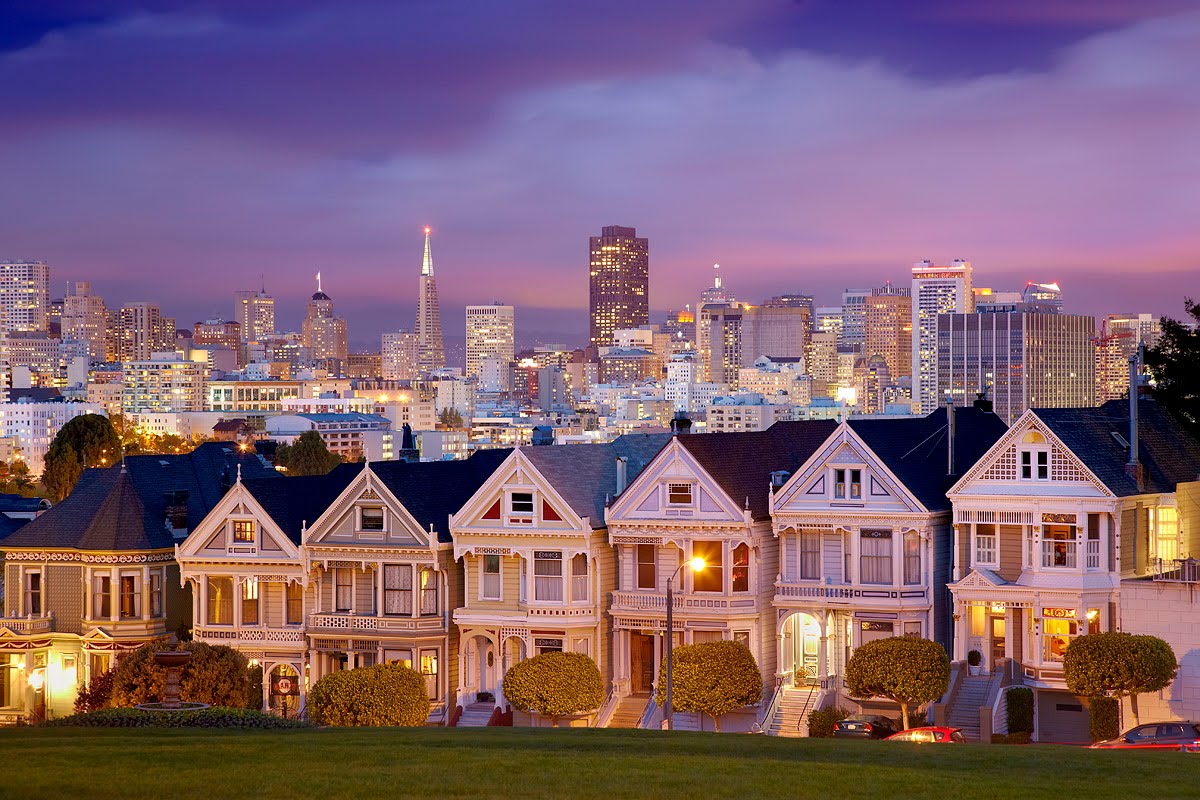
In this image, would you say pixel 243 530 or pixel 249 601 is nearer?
pixel 243 530

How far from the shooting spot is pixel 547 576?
55.2 metres

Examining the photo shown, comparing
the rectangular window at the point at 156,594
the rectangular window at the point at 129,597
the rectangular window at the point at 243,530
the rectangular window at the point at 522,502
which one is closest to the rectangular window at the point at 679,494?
the rectangular window at the point at 522,502

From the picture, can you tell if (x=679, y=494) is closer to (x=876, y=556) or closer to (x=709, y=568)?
(x=709, y=568)

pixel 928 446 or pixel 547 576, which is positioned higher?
pixel 928 446

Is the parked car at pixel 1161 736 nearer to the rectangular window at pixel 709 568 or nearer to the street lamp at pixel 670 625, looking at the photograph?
the street lamp at pixel 670 625

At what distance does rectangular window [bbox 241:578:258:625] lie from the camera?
59062 millimetres

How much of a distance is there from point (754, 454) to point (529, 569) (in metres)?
7.50

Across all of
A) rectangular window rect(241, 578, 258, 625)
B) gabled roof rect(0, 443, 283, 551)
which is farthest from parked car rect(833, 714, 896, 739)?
gabled roof rect(0, 443, 283, 551)

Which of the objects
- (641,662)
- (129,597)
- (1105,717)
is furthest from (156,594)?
(1105,717)

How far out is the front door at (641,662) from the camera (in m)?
54.9

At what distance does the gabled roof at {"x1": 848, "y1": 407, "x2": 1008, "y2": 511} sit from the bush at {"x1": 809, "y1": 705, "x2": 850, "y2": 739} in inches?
242

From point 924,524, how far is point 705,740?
50.7ft

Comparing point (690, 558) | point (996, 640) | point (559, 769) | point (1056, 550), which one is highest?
point (1056, 550)

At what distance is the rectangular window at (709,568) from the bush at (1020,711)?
28.9 feet
